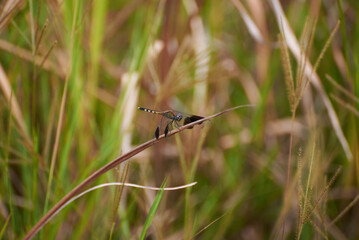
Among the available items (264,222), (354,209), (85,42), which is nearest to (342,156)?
(354,209)

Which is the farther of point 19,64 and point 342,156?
point 342,156

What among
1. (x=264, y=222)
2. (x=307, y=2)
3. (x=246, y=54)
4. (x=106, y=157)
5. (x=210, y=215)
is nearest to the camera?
(x=106, y=157)

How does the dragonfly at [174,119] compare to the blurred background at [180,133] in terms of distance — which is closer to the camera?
the dragonfly at [174,119]

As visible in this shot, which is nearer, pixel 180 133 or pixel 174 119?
pixel 174 119

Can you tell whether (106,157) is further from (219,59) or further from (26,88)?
(219,59)

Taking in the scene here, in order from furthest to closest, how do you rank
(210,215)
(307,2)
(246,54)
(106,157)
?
(246,54)
(307,2)
(210,215)
(106,157)

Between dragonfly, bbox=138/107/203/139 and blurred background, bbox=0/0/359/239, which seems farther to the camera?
blurred background, bbox=0/0/359/239

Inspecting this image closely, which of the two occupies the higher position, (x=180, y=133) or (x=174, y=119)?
(x=174, y=119)

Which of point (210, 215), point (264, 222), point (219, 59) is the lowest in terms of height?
point (264, 222)
